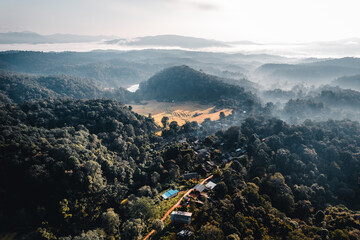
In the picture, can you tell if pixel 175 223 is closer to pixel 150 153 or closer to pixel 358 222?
pixel 358 222

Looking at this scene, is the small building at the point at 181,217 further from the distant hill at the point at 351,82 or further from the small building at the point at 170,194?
the distant hill at the point at 351,82

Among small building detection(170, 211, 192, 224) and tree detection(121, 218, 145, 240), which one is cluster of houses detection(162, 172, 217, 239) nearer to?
small building detection(170, 211, 192, 224)

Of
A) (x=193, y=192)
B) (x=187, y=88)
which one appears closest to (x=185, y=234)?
(x=193, y=192)

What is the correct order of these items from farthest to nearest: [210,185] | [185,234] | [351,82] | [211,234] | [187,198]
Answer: [351,82] → [210,185] → [187,198] → [185,234] → [211,234]

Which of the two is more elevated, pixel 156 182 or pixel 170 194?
pixel 170 194

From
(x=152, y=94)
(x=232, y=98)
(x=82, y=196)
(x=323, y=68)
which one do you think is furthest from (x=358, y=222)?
(x=323, y=68)

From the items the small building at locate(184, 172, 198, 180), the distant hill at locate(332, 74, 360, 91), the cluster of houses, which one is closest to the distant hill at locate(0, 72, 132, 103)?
the small building at locate(184, 172, 198, 180)

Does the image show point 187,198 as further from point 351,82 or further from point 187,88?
point 351,82

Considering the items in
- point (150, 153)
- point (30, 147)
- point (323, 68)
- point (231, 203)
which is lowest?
point (150, 153)
